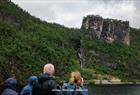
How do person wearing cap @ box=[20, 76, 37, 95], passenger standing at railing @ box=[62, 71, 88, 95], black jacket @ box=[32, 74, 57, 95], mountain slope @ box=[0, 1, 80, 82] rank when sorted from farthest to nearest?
mountain slope @ box=[0, 1, 80, 82] < passenger standing at railing @ box=[62, 71, 88, 95] < person wearing cap @ box=[20, 76, 37, 95] < black jacket @ box=[32, 74, 57, 95]

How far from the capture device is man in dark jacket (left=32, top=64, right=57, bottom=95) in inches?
482

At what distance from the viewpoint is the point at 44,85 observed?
1230 centimetres

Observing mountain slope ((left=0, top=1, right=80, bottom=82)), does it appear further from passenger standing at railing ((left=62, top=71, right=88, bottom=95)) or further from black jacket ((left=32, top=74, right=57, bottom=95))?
black jacket ((left=32, top=74, right=57, bottom=95))

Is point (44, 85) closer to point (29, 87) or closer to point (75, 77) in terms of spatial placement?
point (29, 87)

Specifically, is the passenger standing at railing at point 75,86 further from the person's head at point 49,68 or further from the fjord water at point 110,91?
the fjord water at point 110,91

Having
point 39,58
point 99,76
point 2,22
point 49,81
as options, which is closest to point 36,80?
point 49,81

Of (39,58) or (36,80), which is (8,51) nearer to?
(39,58)

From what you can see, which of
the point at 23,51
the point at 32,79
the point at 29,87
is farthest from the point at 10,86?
the point at 23,51

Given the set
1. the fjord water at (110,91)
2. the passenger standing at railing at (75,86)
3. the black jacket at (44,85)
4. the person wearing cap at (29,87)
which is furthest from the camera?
the fjord water at (110,91)

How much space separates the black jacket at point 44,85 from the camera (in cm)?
1225

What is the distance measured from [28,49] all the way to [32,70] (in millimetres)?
17915

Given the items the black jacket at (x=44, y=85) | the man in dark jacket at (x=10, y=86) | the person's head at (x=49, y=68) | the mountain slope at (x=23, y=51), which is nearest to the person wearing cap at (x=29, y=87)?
the black jacket at (x=44, y=85)

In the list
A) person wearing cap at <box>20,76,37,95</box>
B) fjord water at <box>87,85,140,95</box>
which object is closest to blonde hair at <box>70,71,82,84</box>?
person wearing cap at <box>20,76,37,95</box>

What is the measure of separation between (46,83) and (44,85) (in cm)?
7
